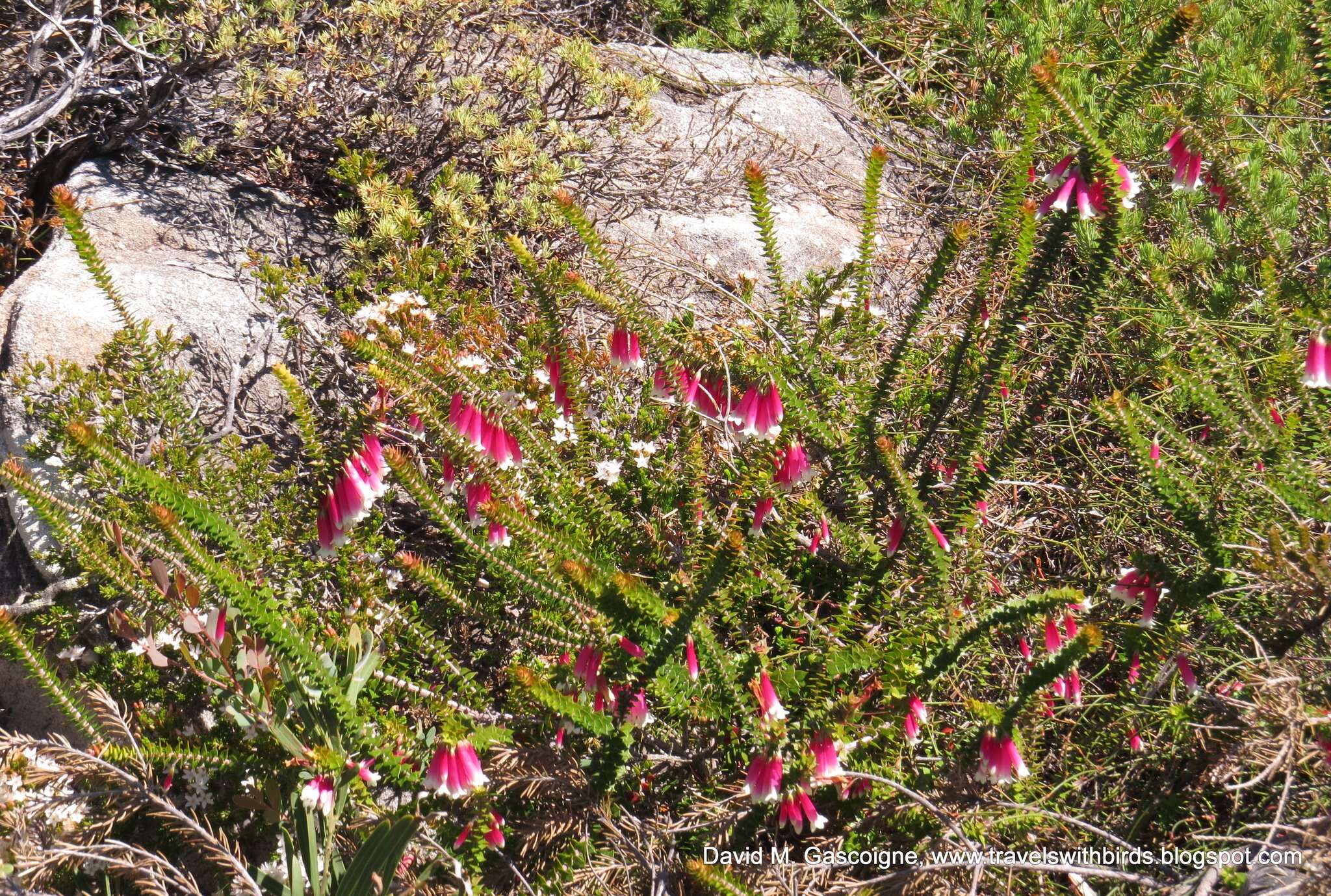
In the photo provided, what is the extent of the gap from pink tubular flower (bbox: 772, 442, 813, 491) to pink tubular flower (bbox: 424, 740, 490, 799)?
3.21 feet

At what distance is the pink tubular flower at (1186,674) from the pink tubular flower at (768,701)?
1046mm

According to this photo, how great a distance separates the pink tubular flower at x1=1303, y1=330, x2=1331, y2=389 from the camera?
223 centimetres

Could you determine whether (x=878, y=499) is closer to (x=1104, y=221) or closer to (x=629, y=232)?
(x=1104, y=221)

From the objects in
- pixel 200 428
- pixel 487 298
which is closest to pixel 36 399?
pixel 200 428

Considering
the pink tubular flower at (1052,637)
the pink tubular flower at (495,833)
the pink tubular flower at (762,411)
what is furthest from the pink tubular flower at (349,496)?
the pink tubular flower at (1052,637)

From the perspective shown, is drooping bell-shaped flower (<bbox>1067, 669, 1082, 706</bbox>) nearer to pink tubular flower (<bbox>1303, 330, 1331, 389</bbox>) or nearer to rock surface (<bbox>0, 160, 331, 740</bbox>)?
pink tubular flower (<bbox>1303, 330, 1331, 389</bbox>)

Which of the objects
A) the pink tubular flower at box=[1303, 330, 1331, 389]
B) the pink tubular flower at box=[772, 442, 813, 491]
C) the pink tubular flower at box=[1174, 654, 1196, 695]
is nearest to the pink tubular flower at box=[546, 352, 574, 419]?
the pink tubular flower at box=[772, 442, 813, 491]

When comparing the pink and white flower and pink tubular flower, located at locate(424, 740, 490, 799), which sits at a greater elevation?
the pink and white flower

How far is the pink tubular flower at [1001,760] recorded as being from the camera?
6.79ft

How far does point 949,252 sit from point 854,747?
4.11 ft

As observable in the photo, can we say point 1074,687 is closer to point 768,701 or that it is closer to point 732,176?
point 768,701

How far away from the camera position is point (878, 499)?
109 inches

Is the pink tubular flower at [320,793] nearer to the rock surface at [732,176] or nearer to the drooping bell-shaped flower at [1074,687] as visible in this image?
the drooping bell-shaped flower at [1074,687]

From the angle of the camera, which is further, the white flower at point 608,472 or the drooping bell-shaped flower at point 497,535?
the white flower at point 608,472
